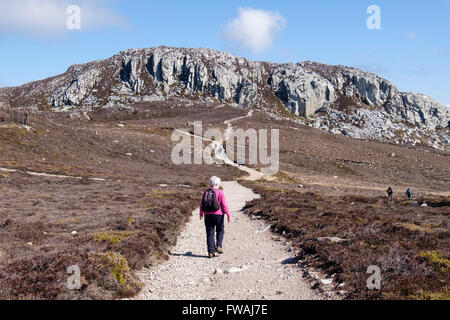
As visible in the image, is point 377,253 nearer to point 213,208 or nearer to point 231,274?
point 231,274

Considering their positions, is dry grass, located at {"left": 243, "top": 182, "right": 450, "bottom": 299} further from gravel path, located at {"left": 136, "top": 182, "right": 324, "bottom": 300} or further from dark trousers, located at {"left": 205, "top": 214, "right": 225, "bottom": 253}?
dark trousers, located at {"left": 205, "top": 214, "right": 225, "bottom": 253}

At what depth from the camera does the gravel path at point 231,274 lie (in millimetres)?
7086

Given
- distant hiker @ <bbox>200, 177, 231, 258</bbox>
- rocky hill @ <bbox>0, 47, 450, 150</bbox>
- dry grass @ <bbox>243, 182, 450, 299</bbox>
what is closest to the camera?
dry grass @ <bbox>243, 182, 450, 299</bbox>

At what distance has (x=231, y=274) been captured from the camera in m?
8.47

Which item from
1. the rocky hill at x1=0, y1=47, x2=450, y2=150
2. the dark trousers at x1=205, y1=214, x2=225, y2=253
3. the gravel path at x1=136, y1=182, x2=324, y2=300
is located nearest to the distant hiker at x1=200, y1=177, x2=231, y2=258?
the dark trousers at x1=205, y1=214, x2=225, y2=253

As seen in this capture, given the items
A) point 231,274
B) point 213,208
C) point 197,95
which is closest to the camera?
point 231,274

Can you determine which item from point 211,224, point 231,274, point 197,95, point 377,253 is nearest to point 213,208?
point 211,224

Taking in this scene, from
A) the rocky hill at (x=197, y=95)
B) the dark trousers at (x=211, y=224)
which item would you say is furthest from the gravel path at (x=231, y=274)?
the rocky hill at (x=197, y=95)

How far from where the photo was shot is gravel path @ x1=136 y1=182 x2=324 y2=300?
709cm

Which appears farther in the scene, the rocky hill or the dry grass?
the rocky hill
